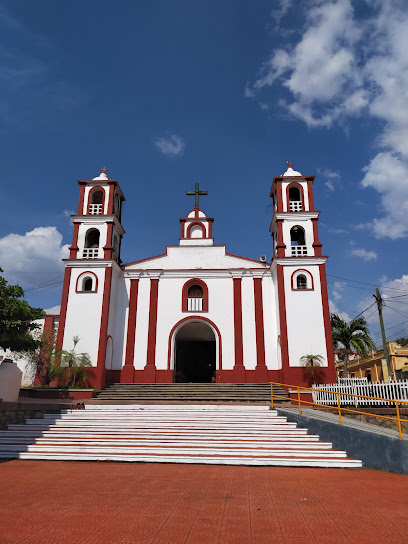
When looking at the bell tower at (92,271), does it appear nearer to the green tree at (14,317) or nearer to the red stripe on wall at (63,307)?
the red stripe on wall at (63,307)

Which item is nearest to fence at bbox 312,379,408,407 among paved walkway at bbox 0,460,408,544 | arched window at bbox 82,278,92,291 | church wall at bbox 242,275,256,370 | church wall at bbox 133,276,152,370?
church wall at bbox 242,275,256,370

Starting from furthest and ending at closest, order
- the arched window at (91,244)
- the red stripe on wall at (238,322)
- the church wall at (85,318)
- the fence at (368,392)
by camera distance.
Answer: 1. the arched window at (91,244)
2. the red stripe on wall at (238,322)
3. the church wall at (85,318)
4. the fence at (368,392)

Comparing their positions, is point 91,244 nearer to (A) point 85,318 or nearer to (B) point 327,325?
(A) point 85,318

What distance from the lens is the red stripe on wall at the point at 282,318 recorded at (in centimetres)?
1756

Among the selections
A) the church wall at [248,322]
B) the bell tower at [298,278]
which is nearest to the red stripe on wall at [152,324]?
the church wall at [248,322]

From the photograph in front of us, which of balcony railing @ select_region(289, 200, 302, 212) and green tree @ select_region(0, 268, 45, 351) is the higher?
balcony railing @ select_region(289, 200, 302, 212)

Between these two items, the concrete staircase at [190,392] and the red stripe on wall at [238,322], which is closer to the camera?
the concrete staircase at [190,392]

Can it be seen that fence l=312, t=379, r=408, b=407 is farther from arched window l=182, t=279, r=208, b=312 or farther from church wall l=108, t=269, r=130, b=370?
church wall l=108, t=269, r=130, b=370

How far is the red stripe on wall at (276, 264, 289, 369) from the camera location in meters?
17.6

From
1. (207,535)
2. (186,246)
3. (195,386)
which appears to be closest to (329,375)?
(195,386)

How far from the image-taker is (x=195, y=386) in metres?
17.7

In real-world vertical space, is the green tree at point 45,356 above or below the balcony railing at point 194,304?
below

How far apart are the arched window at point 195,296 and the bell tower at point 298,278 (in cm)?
381

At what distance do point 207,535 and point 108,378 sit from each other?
627 inches
